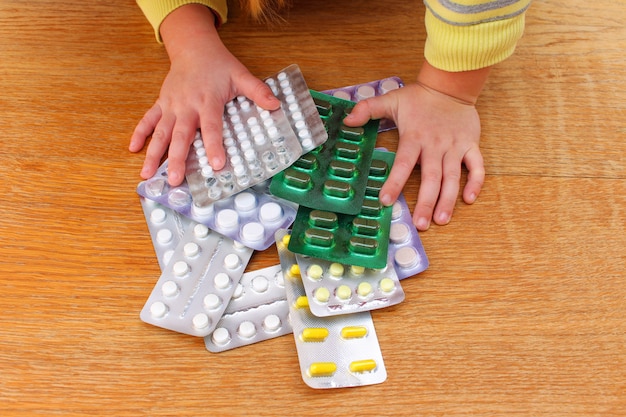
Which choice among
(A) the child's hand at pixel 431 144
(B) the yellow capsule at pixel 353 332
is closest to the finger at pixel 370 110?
(A) the child's hand at pixel 431 144

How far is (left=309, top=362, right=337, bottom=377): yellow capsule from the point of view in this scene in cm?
49

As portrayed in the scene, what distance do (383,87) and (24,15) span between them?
0.46 m

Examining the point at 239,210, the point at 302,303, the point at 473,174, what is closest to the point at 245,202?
the point at 239,210

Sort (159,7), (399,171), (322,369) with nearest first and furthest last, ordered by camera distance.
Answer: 1. (322,369)
2. (399,171)
3. (159,7)

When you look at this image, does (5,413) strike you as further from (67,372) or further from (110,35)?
(110,35)

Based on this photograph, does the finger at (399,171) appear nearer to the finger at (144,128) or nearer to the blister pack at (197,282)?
the blister pack at (197,282)

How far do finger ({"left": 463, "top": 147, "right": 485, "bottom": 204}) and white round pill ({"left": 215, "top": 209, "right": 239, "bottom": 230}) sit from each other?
0.74 feet

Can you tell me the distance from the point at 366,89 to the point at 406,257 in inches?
8.9

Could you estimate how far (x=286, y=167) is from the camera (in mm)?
584

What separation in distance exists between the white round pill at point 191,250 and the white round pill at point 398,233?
0.18 m

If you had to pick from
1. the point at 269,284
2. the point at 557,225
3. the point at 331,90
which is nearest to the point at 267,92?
the point at 331,90

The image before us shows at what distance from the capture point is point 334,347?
504 millimetres

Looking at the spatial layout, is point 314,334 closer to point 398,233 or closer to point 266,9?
point 398,233

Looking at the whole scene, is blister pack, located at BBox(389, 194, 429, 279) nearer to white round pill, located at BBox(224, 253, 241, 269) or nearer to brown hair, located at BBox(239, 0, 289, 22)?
white round pill, located at BBox(224, 253, 241, 269)
